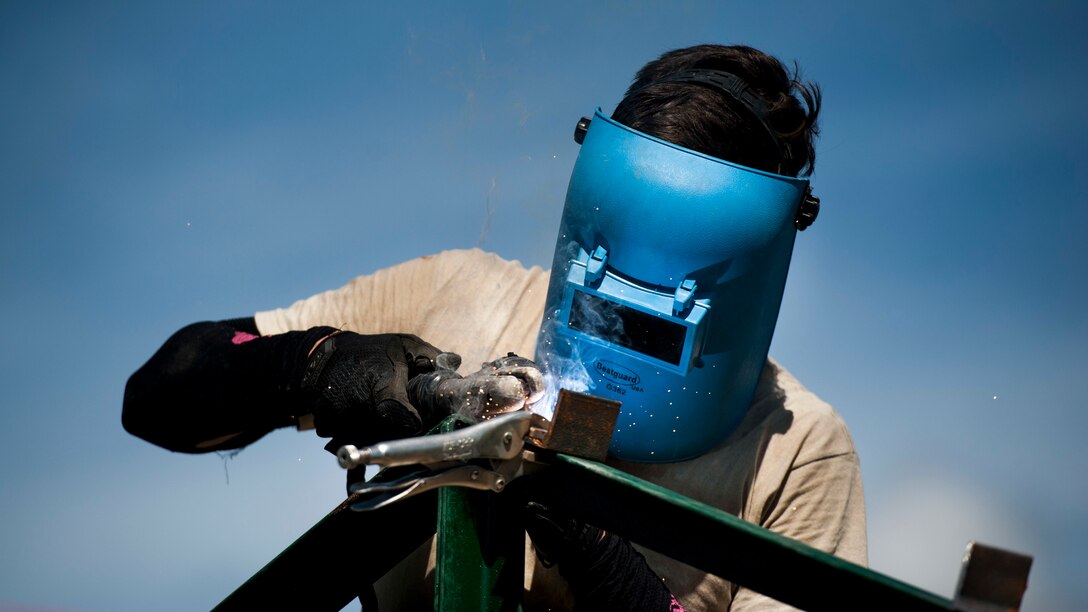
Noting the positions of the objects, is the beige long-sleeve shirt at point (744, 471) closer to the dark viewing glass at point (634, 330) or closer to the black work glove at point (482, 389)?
the dark viewing glass at point (634, 330)

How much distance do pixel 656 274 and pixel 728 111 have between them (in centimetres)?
45

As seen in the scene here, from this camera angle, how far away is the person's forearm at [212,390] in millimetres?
2123

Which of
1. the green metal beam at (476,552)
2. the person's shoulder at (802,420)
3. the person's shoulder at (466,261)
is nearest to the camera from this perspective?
the green metal beam at (476,552)

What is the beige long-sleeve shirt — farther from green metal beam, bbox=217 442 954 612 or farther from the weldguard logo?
green metal beam, bbox=217 442 954 612

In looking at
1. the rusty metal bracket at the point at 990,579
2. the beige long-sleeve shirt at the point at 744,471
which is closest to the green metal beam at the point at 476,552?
the beige long-sleeve shirt at the point at 744,471

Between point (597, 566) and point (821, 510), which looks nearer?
point (597, 566)

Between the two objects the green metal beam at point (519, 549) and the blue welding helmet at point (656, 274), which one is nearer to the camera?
the green metal beam at point (519, 549)

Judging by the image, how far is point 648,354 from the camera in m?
1.88

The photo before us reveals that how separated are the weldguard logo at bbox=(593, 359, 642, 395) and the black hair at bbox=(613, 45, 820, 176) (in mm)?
475

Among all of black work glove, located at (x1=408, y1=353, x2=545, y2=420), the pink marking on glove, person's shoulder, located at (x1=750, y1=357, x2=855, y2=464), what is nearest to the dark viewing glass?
black work glove, located at (x1=408, y1=353, x2=545, y2=420)

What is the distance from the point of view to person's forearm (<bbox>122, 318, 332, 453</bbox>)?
2123mm

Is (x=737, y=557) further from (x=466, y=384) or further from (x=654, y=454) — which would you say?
(x=654, y=454)

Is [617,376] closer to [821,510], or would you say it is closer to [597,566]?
[597,566]

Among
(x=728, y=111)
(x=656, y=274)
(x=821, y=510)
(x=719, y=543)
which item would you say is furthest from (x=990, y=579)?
(x=728, y=111)
